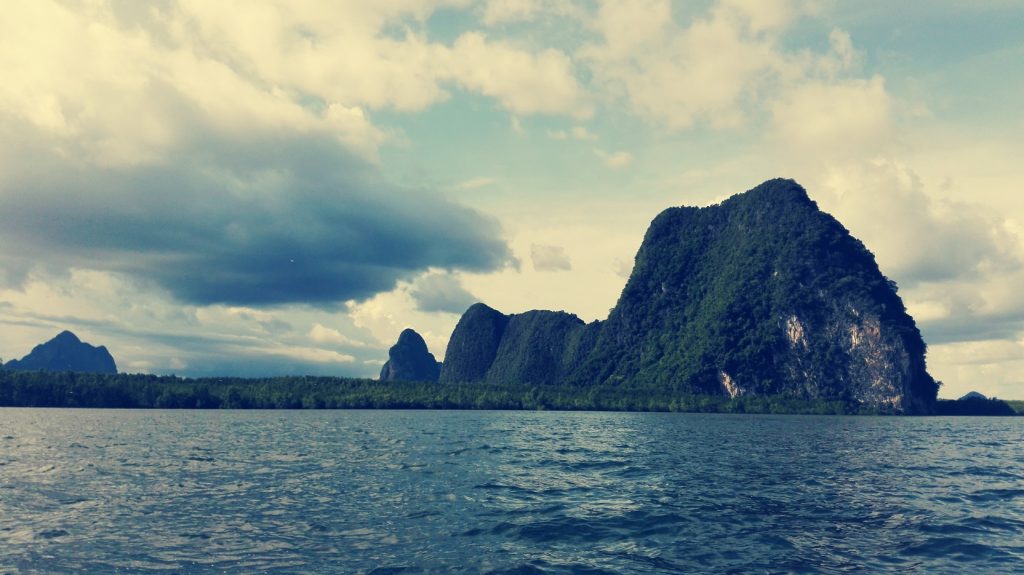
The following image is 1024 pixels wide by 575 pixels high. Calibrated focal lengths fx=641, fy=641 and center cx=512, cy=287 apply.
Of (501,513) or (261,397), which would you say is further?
(261,397)

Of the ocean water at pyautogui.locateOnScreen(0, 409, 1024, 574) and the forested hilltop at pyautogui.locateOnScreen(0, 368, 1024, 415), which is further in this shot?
the forested hilltop at pyautogui.locateOnScreen(0, 368, 1024, 415)

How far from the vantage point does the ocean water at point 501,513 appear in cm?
1948

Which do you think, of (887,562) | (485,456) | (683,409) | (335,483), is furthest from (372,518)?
(683,409)

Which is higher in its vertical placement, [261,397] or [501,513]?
[501,513]

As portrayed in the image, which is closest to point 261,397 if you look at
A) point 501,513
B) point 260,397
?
point 260,397

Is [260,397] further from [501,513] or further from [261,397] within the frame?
[501,513]

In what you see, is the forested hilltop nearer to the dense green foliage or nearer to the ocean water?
the dense green foliage

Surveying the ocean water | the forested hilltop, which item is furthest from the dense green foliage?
the ocean water

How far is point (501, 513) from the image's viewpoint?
2645cm

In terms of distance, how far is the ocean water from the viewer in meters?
19.5

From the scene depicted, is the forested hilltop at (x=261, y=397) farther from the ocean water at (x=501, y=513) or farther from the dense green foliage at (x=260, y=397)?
the ocean water at (x=501, y=513)

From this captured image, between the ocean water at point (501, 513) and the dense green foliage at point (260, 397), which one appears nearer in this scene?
the ocean water at point (501, 513)

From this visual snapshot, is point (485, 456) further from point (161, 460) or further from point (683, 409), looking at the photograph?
point (683, 409)

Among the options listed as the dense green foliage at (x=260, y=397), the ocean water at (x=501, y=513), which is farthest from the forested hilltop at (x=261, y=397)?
the ocean water at (x=501, y=513)
